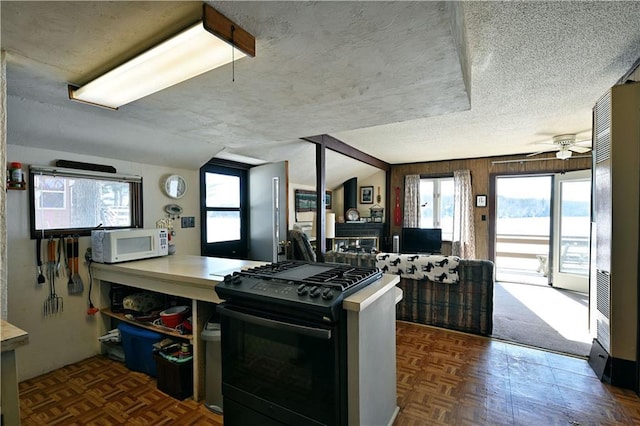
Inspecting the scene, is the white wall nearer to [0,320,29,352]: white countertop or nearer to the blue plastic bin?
the blue plastic bin

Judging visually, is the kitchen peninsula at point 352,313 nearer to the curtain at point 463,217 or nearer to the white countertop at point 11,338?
the white countertop at point 11,338

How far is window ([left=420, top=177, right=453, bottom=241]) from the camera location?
5918 mm

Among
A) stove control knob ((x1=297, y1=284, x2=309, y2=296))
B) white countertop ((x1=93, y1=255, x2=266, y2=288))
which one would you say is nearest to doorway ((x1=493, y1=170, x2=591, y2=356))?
stove control knob ((x1=297, y1=284, x2=309, y2=296))

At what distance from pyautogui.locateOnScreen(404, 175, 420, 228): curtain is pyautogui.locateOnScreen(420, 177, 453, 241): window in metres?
0.10

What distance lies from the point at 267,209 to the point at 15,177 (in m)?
2.50

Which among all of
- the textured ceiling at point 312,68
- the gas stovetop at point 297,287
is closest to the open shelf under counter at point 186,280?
the gas stovetop at point 297,287

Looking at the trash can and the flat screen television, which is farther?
the flat screen television

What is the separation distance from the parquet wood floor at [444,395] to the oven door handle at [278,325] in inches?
31.7

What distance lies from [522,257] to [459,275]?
15.3ft

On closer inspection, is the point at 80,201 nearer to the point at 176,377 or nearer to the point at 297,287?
the point at 176,377

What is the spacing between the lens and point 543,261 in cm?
541

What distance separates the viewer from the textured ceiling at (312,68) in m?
1.05

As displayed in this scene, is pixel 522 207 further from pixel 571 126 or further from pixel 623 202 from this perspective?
pixel 623 202

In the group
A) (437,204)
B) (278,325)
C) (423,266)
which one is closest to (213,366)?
(278,325)
